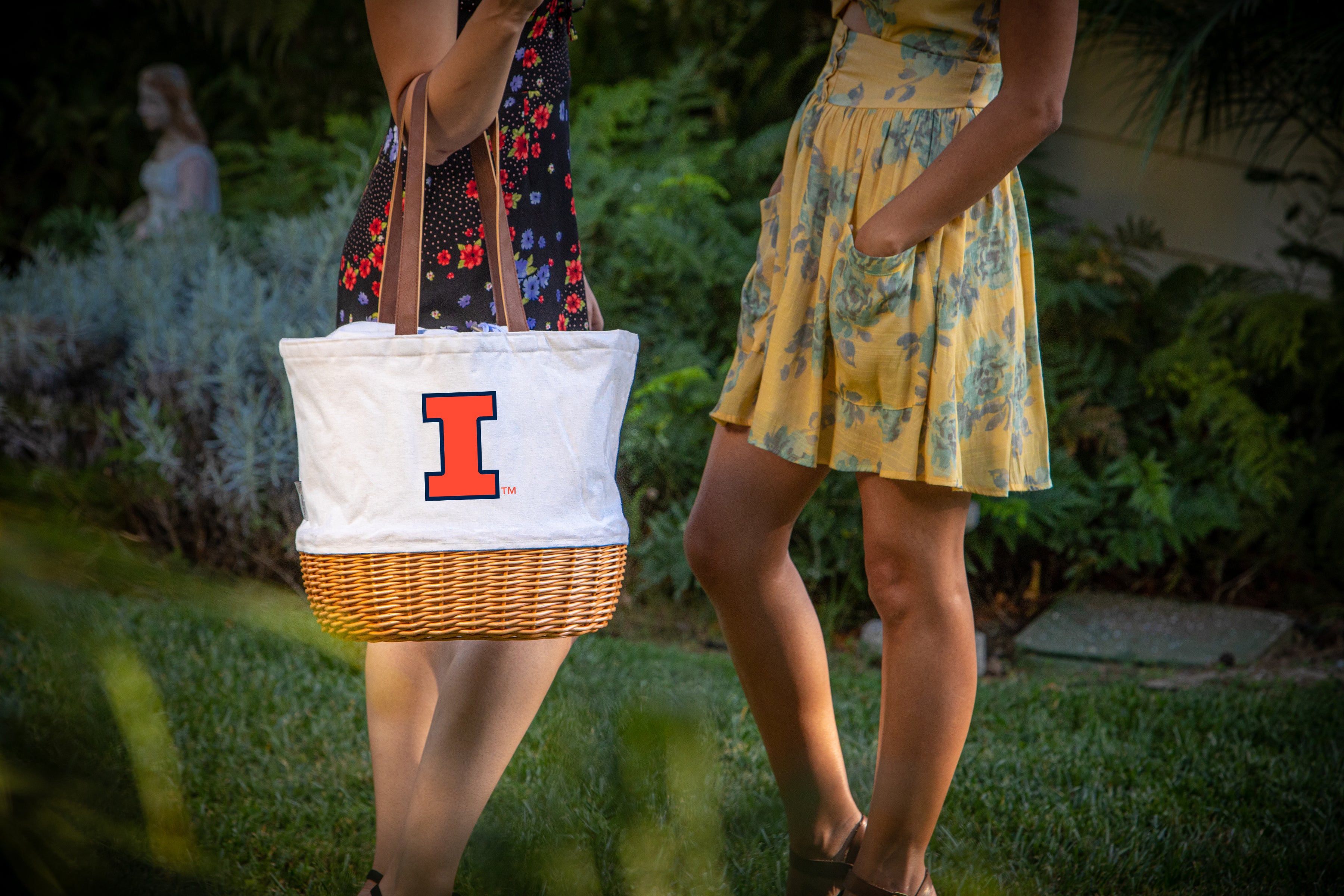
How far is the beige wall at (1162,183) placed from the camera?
4.68 m

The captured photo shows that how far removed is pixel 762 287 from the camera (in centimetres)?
171

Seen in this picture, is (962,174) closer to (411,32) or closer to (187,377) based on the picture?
(411,32)

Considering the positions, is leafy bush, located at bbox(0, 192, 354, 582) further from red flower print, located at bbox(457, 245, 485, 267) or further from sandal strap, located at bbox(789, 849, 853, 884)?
sandal strap, located at bbox(789, 849, 853, 884)

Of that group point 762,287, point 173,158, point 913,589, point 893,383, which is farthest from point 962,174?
point 173,158

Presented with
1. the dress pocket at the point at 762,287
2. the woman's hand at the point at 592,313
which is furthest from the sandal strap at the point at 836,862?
the woman's hand at the point at 592,313

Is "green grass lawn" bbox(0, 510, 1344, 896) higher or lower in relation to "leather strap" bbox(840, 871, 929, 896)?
lower

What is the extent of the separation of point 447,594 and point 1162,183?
4.60 metres

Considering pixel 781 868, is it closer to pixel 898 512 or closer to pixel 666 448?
pixel 898 512

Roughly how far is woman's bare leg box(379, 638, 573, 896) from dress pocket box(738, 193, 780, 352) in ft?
1.87

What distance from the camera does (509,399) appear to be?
1265 millimetres

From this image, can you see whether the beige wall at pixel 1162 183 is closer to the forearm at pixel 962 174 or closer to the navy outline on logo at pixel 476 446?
the forearm at pixel 962 174

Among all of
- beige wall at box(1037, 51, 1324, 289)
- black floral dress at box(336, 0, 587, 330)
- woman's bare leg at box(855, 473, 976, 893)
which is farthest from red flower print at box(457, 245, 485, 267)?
beige wall at box(1037, 51, 1324, 289)

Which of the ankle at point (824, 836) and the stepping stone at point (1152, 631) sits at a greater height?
the ankle at point (824, 836)

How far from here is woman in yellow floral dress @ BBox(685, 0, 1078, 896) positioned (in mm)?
1448
